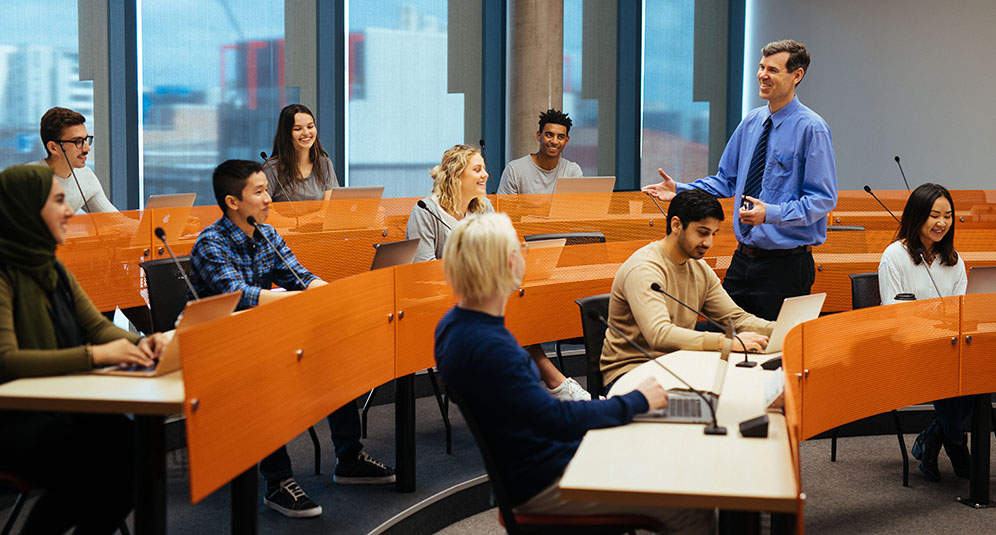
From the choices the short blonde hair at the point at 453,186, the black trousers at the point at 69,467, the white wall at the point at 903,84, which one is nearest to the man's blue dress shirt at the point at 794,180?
the short blonde hair at the point at 453,186

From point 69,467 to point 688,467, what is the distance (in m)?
1.51

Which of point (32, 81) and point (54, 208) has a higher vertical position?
point (32, 81)

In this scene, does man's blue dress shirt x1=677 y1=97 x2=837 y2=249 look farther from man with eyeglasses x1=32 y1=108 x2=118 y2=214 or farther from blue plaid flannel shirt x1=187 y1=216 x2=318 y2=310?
man with eyeglasses x1=32 y1=108 x2=118 y2=214

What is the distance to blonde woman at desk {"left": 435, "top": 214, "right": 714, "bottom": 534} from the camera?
6.75 feet

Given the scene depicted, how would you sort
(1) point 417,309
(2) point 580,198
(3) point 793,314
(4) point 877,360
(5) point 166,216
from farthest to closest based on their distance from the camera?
(2) point 580,198 < (5) point 166,216 < (1) point 417,309 < (4) point 877,360 < (3) point 793,314

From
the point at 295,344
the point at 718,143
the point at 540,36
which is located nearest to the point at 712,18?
the point at 718,143

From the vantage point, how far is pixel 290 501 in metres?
3.20

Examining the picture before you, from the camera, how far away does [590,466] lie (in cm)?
191

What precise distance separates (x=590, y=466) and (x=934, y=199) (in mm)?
2726

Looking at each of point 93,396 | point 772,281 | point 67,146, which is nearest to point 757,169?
point 772,281

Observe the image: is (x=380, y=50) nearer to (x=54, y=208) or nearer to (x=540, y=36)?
(x=540, y=36)

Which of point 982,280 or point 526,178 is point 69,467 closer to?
point 982,280

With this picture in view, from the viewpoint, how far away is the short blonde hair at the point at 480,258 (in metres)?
2.12

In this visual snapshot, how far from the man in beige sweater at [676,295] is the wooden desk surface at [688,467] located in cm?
73
